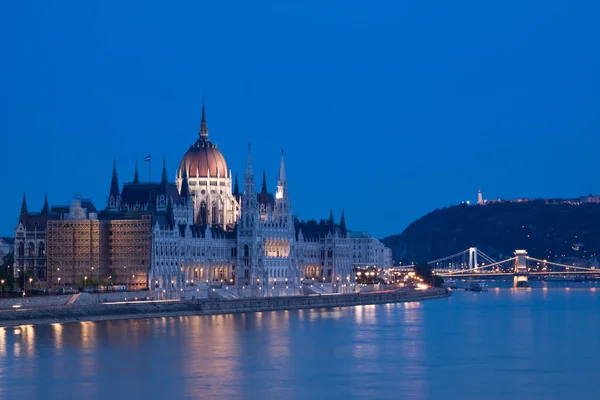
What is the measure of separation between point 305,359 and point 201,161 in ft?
244

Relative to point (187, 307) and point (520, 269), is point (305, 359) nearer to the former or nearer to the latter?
point (187, 307)

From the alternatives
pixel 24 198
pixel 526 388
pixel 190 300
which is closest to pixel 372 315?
pixel 190 300

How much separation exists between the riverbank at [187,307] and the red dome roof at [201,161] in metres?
22.3

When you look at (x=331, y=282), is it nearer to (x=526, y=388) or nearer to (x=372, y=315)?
(x=372, y=315)

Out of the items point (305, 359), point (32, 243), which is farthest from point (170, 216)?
point (305, 359)

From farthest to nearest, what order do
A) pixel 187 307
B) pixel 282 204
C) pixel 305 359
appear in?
pixel 282 204 < pixel 187 307 < pixel 305 359

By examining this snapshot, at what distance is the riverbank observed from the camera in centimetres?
8000

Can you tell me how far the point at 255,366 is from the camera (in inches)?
2255

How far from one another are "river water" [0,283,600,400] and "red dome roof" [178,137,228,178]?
44427 mm

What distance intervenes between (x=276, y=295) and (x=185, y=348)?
5706 centimetres

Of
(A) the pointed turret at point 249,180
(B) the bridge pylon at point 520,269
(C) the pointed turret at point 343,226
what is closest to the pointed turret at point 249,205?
(A) the pointed turret at point 249,180

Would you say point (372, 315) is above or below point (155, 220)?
below

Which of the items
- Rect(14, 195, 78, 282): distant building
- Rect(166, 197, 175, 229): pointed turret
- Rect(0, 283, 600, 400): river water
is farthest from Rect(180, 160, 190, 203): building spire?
Rect(0, 283, 600, 400): river water

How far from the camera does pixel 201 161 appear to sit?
133750 mm
